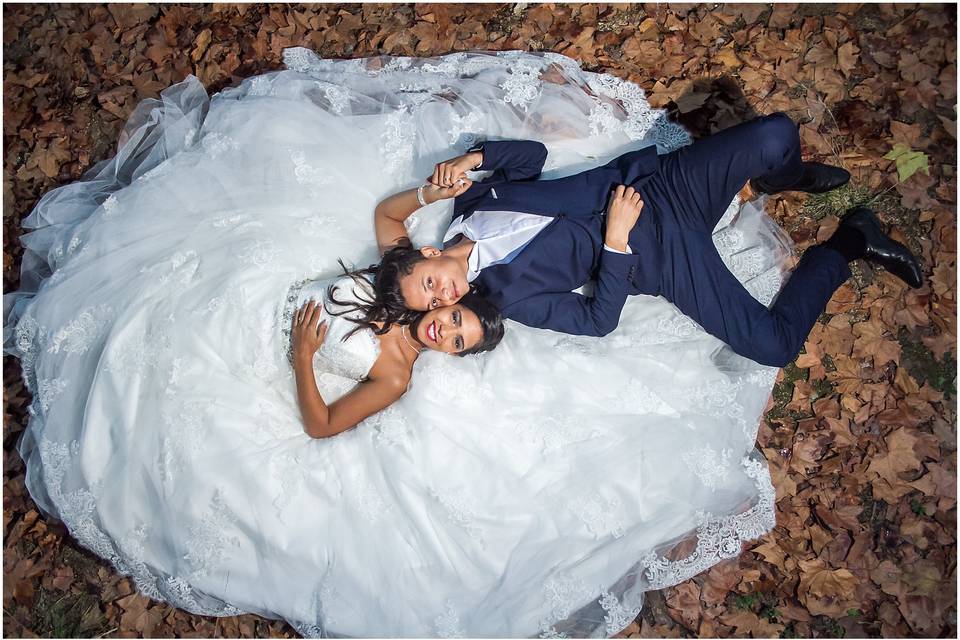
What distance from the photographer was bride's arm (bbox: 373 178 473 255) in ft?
14.1

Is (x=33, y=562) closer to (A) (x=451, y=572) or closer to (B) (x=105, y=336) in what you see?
(B) (x=105, y=336)

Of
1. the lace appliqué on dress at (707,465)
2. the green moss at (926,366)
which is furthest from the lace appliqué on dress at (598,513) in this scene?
the green moss at (926,366)

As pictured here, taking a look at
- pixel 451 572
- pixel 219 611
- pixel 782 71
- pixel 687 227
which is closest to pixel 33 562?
pixel 219 611

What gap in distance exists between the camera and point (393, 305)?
3941 mm

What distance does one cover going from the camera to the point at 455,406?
159 inches

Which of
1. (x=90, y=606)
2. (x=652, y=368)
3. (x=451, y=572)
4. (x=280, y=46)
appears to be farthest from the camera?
(x=280, y=46)

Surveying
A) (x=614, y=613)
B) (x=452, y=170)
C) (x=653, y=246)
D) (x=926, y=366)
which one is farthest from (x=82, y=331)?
(x=926, y=366)

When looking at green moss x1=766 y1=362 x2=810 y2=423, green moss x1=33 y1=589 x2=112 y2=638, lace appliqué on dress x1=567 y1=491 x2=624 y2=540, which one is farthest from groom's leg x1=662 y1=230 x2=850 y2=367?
green moss x1=33 y1=589 x2=112 y2=638

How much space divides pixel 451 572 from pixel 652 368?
167cm

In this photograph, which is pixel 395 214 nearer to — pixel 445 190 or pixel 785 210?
pixel 445 190

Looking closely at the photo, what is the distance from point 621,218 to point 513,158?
77 centimetres

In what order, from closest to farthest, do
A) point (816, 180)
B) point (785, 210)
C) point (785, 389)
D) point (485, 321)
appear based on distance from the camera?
point (485, 321)
point (816, 180)
point (785, 389)
point (785, 210)

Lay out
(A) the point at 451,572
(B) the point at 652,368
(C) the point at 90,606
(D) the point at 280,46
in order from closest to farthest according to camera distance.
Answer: (A) the point at 451,572 → (B) the point at 652,368 → (C) the point at 90,606 → (D) the point at 280,46

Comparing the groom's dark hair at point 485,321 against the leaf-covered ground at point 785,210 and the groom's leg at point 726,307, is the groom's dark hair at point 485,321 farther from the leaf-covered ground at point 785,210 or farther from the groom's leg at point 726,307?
the leaf-covered ground at point 785,210
